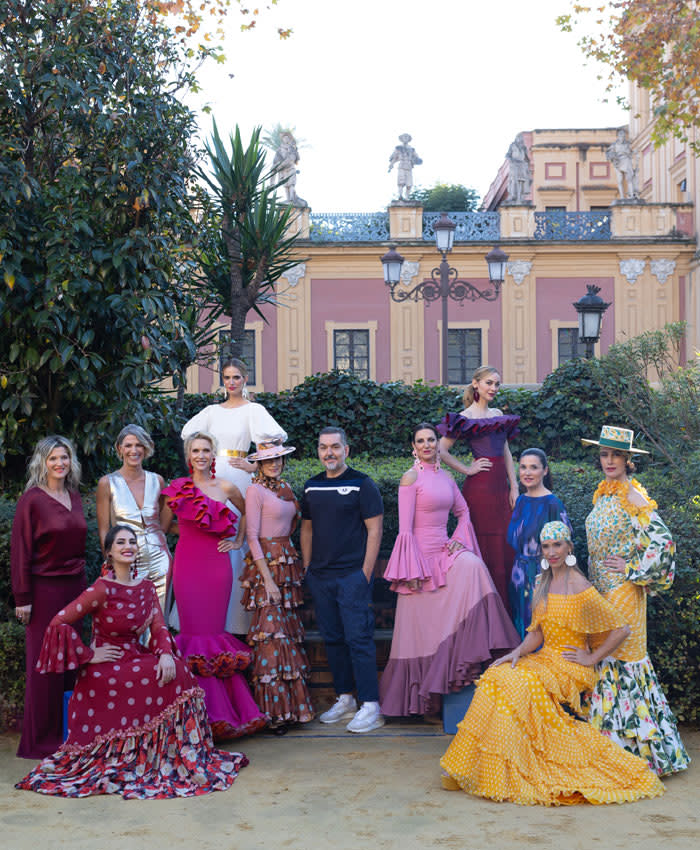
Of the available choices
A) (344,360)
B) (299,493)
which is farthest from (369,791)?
(344,360)

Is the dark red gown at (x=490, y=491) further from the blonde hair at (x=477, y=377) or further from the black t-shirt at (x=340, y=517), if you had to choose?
the black t-shirt at (x=340, y=517)

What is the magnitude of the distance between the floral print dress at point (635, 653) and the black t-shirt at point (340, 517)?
141 cm

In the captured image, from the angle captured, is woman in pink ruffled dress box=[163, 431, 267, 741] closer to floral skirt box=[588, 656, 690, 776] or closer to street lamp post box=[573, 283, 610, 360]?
floral skirt box=[588, 656, 690, 776]

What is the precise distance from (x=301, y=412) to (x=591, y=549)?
6.23 metres

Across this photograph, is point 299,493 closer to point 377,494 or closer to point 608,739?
point 377,494

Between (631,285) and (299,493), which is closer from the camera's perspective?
(299,493)

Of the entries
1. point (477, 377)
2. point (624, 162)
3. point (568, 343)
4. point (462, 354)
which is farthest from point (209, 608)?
point (624, 162)

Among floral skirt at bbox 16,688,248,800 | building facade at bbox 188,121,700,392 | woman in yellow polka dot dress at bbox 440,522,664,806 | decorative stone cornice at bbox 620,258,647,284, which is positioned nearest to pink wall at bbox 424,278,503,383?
building facade at bbox 188,121,700,392

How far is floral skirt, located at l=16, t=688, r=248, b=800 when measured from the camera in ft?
15.2

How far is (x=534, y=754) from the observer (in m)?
4.52

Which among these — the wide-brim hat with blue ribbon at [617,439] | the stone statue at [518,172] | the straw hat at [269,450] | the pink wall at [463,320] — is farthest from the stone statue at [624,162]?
the wide-brim hat with blue ribbon at [617,439]

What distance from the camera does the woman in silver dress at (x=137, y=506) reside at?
5488mm

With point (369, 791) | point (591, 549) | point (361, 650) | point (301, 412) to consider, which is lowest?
point (369, 791)

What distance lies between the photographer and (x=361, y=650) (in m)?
5.65
